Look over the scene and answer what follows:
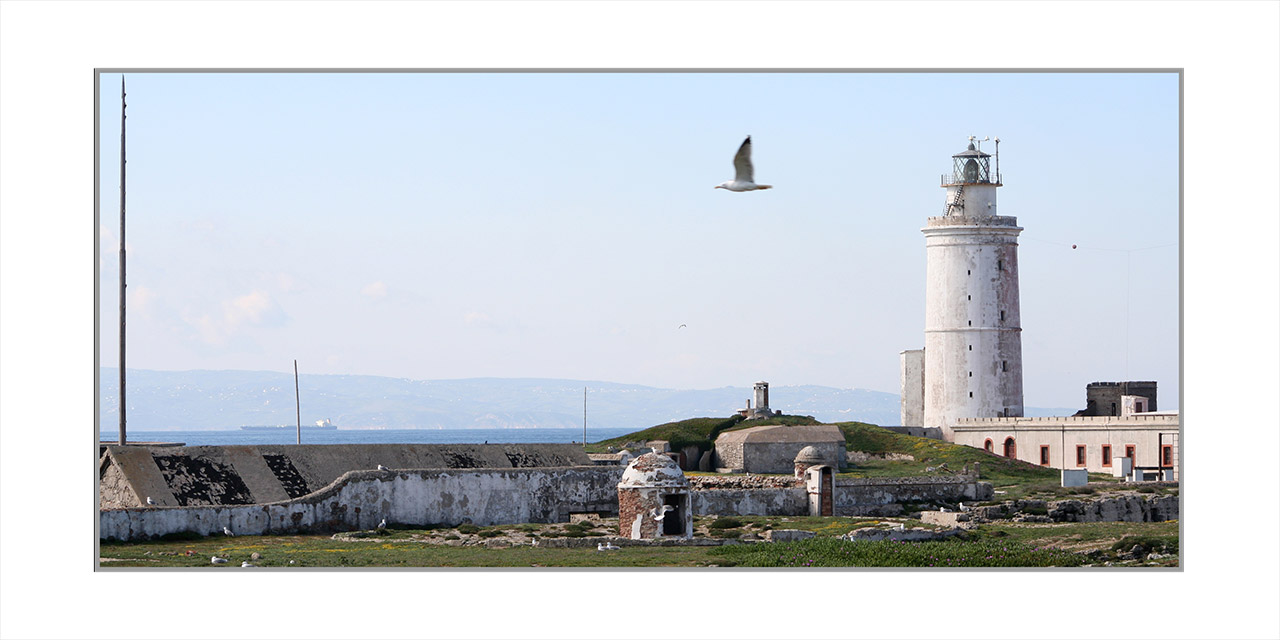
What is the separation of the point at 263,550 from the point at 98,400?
6880mm

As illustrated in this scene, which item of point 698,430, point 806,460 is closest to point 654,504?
point 806,460

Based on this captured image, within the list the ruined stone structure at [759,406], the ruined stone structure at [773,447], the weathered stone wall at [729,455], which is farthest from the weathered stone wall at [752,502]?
the ruined stone structure at [759,406]

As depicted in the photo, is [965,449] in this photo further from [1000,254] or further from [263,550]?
[263,550]

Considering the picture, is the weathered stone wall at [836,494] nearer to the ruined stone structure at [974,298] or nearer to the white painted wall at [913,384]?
the ruined stone structure at [974,298]

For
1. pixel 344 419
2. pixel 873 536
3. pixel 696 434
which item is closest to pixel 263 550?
pixel 873 536

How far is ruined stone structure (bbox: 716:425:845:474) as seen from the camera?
1994 inches

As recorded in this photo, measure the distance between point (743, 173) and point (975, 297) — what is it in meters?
41.6

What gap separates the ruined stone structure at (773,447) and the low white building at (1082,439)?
968 cm

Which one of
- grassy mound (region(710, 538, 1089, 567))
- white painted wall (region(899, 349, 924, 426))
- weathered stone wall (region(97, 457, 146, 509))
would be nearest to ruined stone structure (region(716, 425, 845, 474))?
white painted wall (region(899, 349, 924, 426))

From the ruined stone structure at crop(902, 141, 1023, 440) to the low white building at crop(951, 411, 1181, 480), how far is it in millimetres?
1232

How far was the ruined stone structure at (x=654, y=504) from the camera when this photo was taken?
94.6ft

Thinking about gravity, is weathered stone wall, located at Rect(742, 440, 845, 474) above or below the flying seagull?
below

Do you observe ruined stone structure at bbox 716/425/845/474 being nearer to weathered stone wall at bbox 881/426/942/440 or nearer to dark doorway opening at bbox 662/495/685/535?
weathered stone wall at bbox 881/426/942/440

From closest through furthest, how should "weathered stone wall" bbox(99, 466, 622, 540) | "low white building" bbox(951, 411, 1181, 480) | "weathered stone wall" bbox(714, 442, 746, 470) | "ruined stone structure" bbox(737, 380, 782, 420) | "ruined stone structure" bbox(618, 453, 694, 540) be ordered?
"weathered stone wall" bbox(99, 466, 622, 540) < "ruined stone structure" bbox(618, 453, 694, 540) < "weathered stone wall" bbox(714, 442, 746, 470) < "low white building" bbox(951, 411, 1181, 480) < "ruined stone structure" bbox(737, 380, 782, 420)
